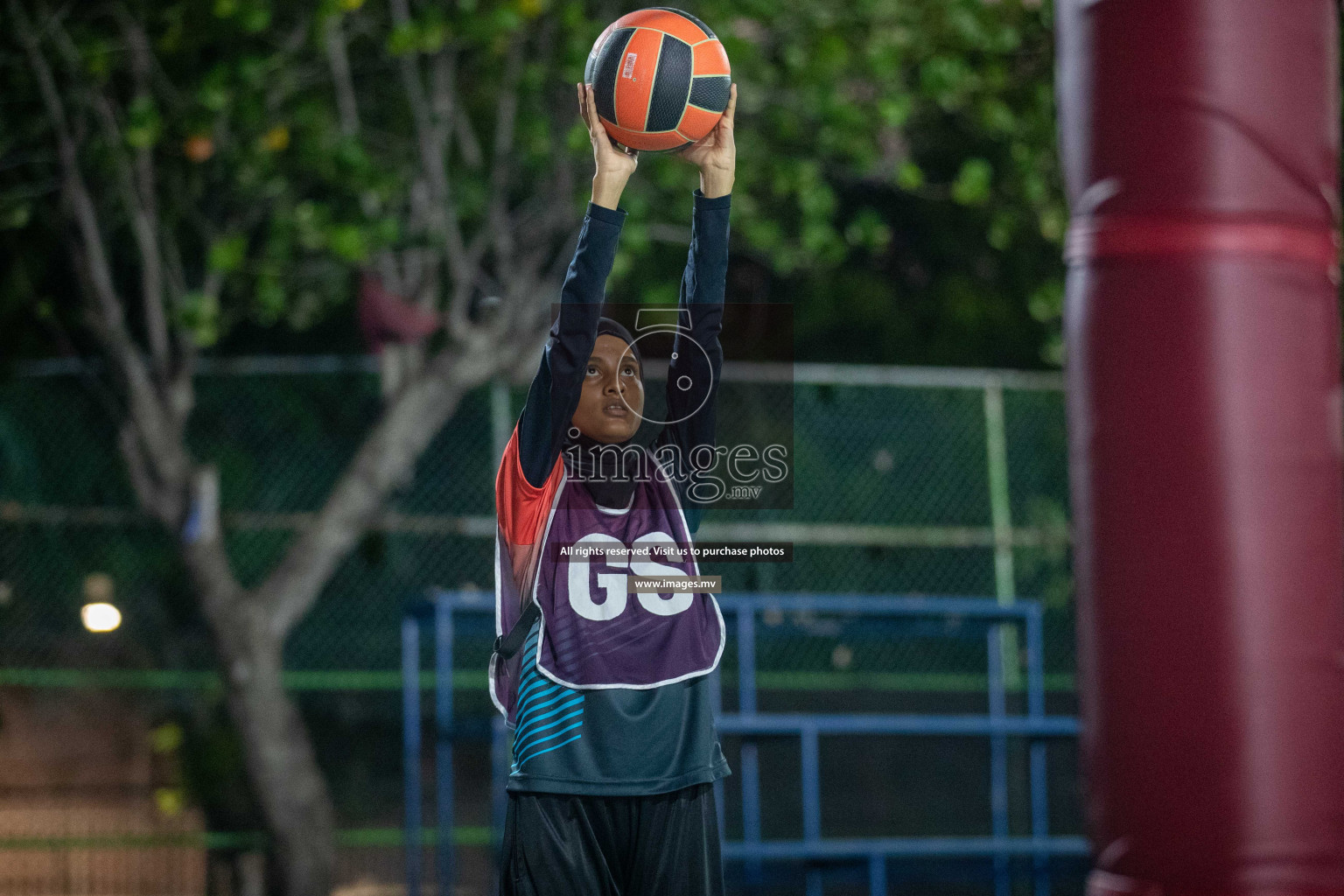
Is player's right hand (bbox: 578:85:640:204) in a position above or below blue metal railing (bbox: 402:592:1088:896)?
above

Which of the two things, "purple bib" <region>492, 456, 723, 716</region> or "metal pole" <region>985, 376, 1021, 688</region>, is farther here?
"metal pole" <region>985, 376, 1021, 688</region>

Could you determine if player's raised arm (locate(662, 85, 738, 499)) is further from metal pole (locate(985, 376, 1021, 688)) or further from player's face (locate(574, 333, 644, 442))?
metal pole (locate(985, 376, 1021, 688))

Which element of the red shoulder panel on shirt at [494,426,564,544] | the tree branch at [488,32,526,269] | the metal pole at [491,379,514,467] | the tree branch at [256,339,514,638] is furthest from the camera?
the metal pole at [491,379,514,467]

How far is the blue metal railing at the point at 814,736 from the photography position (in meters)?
5.72

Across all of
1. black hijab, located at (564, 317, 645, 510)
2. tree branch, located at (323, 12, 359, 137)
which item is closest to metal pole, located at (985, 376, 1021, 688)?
tree branch, located at (323, 12, 359, 137)

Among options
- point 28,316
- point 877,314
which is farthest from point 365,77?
point 877,314

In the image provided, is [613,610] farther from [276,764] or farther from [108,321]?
[108,321]

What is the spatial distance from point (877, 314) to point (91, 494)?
537 cm

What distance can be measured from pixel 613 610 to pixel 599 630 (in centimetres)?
5

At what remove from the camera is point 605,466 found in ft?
9.28

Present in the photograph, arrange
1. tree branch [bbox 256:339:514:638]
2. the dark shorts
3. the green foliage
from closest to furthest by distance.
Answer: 1. the dark shorts
2. the green foliage
3. tree branch [bbox 256:339:514:638]

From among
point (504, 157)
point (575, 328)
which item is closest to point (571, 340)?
point (575, 328)

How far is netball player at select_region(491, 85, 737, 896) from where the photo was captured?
2619 mm

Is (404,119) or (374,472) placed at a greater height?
(404,119)
